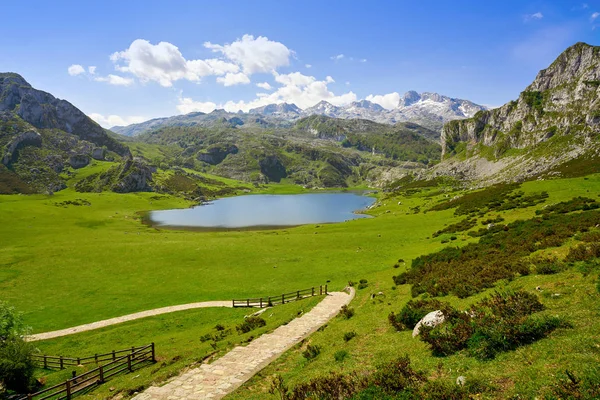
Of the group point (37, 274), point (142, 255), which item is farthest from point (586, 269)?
point (37, 274)

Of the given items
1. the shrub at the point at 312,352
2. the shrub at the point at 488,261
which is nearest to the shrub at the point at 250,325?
the shrub at the point at 312,352

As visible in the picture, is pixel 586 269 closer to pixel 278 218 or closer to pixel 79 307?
pixel 79 307

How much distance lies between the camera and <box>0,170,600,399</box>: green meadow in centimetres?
1343

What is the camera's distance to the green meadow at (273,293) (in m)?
13.4

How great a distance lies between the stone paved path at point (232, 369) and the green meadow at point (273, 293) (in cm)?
121

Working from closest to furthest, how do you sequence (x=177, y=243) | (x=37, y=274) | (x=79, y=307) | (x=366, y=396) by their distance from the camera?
(x=366, y=396) < (x=79, y=307) < (x=37, y=274) < (x=177, y=243)

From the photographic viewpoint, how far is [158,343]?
33.2m

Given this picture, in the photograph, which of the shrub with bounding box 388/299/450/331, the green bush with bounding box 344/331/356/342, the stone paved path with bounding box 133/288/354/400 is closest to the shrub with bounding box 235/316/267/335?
the stone paved path with bounding box 133/288/354/400

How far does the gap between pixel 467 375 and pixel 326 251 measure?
54.5 metres

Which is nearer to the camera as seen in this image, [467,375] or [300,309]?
[467,375]

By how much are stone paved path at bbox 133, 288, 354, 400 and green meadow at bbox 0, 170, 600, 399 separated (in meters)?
1.21

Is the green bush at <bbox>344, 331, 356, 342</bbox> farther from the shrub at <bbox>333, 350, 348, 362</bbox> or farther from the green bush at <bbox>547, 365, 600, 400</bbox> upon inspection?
the green bush at <bbox>547, 365, 600, 400</bbox>

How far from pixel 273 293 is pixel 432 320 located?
3205cm

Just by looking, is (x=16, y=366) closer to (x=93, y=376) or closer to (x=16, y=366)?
(x=16, y=366)
